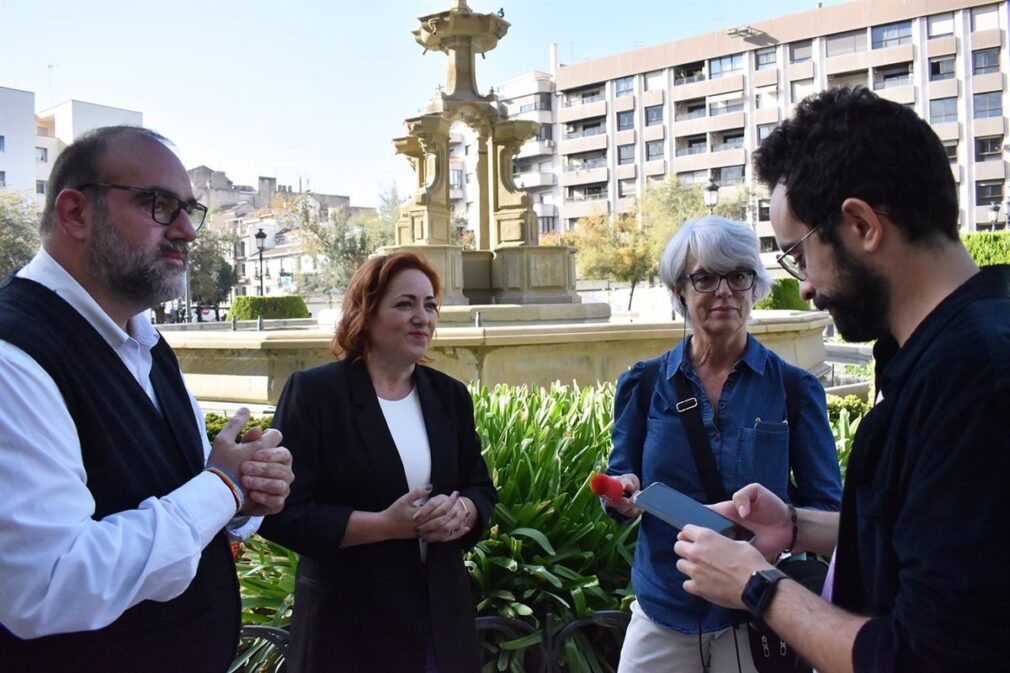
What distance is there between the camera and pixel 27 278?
1.86m

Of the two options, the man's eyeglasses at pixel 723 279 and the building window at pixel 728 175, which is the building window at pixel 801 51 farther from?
the man's eyeglasses at pixel 723 279

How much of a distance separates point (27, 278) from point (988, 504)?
2.01 metres

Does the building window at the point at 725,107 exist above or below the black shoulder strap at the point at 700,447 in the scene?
above

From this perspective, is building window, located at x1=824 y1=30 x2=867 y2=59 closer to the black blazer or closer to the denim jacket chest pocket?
the denim jacket chest pocket

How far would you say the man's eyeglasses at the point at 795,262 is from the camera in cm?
165

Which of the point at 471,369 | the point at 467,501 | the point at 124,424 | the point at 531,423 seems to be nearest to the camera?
the point at 124,424

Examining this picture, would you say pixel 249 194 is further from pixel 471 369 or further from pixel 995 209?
pixel 471 369

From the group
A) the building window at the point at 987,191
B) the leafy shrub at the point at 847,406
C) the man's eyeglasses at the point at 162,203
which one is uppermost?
the building window at the point at 987,191

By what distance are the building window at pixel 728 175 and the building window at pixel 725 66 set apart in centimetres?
817

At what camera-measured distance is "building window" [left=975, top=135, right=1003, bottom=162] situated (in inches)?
2240

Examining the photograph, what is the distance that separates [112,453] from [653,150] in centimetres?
7391

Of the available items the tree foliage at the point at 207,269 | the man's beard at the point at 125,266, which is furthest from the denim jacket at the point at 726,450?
the tree foliage at the point at 207,269

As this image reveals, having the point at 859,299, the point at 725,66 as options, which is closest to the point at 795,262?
the point at 859,299

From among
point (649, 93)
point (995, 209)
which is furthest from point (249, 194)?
point (995, 209)
